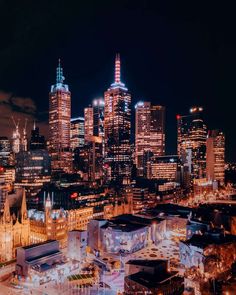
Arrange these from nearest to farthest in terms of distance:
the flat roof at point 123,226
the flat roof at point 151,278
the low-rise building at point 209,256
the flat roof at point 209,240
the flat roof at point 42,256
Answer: the flat roof at point 151,278, the flat roof at point 42,256, the low-rise building at point 209,256, the flat roof at point 209,240, the flat roof at point 123,226

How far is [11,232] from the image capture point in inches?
2530

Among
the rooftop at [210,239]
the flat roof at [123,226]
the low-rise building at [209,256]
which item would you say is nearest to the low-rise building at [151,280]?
the low-rise building at [209,256]

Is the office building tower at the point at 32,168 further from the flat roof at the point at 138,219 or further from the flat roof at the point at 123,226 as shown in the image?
the flat roof at the point at 123,226

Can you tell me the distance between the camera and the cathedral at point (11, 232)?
205ft

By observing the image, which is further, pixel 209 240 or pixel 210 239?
pixel 210 239

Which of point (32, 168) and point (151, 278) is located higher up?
point (32, 168)

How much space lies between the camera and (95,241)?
69875 mm

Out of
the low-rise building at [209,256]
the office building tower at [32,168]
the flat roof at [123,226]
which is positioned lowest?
the low-rise building at [209,256]

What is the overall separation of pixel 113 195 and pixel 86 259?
5153 centimetres

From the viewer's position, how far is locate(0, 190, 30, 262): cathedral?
6250cm

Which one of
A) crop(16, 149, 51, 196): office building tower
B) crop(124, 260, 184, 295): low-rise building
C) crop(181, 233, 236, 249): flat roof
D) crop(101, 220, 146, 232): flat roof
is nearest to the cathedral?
crop(101, 220, 146, 232): flat roof

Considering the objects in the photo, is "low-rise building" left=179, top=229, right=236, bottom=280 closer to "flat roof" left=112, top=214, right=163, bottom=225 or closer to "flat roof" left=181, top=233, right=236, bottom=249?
"flat roof" left=181, top=233, right=236, bottom=249

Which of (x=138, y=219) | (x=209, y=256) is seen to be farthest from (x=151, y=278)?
(x=138, y=219)

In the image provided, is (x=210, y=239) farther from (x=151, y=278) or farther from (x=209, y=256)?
(x=151, y=278)
